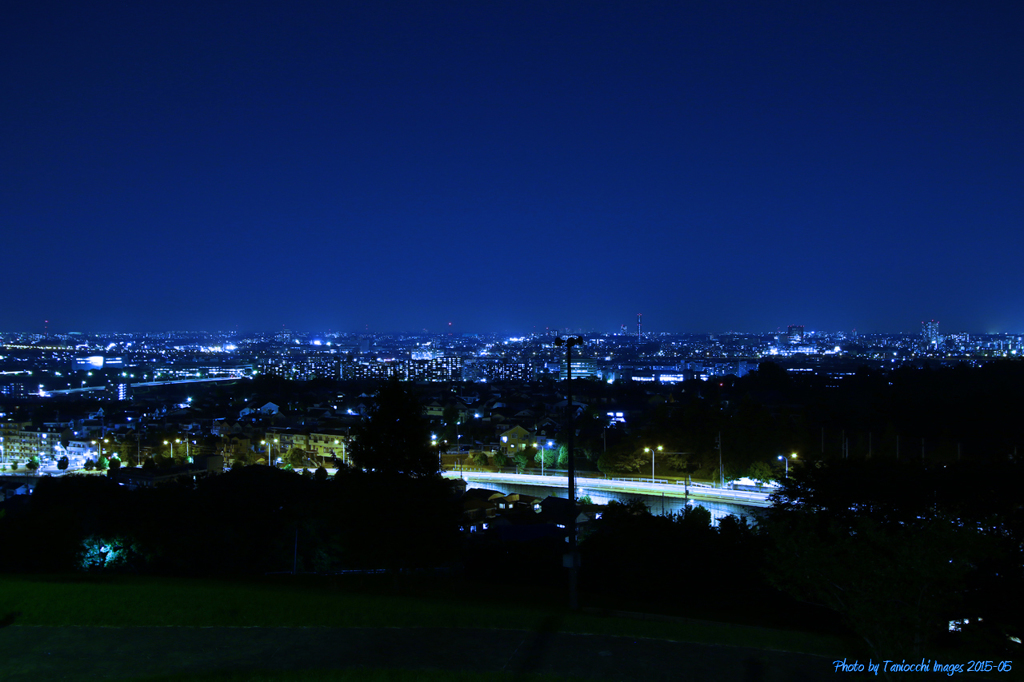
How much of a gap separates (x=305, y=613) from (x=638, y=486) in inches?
607

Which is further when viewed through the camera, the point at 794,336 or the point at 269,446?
the point at 794,336

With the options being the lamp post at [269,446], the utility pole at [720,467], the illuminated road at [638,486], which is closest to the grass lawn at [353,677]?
the illuminated road at [638,486]

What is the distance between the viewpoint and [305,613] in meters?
6.30

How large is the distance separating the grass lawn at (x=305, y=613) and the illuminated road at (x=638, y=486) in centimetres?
1202

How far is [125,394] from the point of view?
55.9 m

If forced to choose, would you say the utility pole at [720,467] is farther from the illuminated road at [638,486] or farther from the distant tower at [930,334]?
the distant tower at [930,334]

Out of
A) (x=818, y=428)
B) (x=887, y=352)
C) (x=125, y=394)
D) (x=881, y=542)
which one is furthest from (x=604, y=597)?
(x=887, y=352)

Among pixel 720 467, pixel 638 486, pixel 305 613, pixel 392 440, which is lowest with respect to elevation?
pixel 638 486

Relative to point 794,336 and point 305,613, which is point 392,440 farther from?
point 794,336

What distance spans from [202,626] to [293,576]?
381 centimetres

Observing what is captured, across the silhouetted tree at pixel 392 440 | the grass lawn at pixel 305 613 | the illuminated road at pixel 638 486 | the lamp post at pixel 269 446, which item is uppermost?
the silhouetted tree at pixel 392 440

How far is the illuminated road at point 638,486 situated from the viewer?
18.2 metres

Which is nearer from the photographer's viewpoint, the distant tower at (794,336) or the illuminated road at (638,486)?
the illuminated road at (638,486)

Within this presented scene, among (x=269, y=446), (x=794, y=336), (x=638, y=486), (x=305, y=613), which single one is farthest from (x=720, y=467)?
(x=794, y=336)
